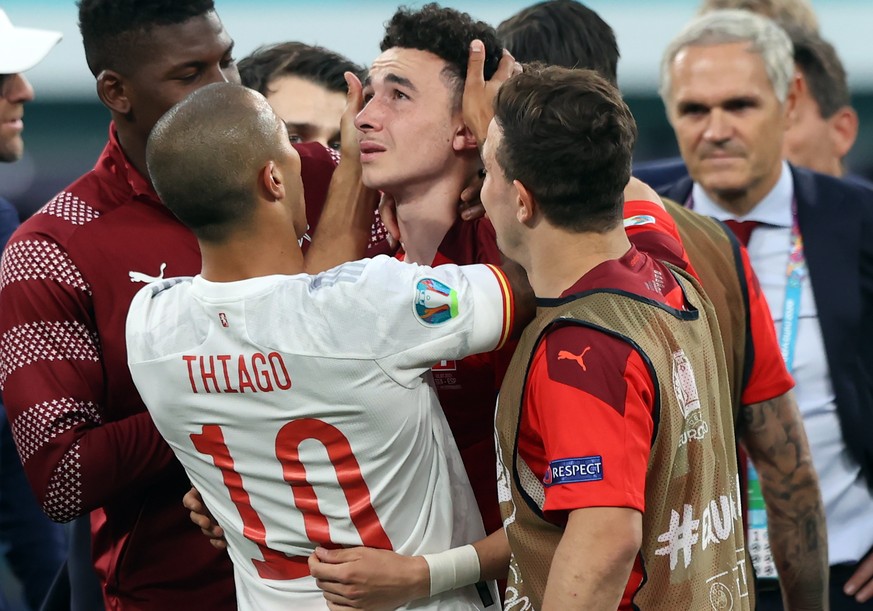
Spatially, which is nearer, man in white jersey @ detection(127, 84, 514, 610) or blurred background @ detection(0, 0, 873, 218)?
man in white jersey @ detection(127, 84, 514, 610)

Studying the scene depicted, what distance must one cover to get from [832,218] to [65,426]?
7.34 feet

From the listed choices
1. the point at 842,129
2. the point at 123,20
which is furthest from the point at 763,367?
the point at 842,129

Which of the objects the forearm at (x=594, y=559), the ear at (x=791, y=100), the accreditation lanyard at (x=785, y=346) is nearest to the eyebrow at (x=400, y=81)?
the forearm at (x=594, y=559)

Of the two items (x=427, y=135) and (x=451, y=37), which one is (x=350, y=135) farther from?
(x=451, y=37)

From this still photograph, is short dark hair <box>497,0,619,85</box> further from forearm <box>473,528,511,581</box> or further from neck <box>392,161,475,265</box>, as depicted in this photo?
forearm <box>473,528,511,581</box>

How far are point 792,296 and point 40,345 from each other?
2112 millimetres

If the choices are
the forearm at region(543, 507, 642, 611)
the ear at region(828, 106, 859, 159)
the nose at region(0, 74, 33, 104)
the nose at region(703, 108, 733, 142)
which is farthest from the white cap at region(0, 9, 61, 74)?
the ear at region(828, 106, 859, 159)

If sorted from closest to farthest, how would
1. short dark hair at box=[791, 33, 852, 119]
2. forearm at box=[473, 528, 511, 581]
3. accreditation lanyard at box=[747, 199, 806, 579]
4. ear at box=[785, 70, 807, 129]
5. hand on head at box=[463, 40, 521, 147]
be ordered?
forearm at box=[473, 528, 511, 581] → hand on head at box=[463, 40, 521, 147] → accreditation lanyard at box=[747, 199, 806, 579] → ear at box=[785, 70, 807, 129] → short dark hair at box=[791, 33, 852, 119]

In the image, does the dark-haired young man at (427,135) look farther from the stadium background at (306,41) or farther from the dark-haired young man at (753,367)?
the stadium background at (306,41)

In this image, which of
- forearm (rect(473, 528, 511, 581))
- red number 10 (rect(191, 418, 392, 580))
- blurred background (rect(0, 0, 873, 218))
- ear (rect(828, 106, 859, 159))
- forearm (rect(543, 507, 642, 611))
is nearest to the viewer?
forearm (rect(543, 507, 642, 611))

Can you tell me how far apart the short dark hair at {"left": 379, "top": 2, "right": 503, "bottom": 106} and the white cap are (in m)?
1.71

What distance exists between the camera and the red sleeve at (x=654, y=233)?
2.27m

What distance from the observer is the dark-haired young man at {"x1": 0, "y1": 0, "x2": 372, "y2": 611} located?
2475 millimetres

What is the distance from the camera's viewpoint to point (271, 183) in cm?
217
